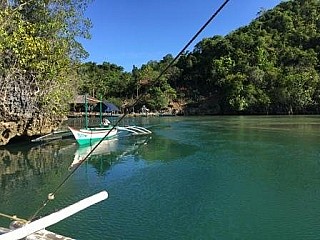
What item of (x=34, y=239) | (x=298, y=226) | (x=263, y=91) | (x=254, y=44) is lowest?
(x=298, y=226)

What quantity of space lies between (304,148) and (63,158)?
13.8m

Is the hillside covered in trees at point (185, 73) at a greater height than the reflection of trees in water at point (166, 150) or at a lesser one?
greater

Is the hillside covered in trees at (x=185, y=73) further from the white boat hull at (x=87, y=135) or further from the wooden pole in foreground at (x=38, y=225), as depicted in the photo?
the wooden pole in foreground at (x=38, y=225)

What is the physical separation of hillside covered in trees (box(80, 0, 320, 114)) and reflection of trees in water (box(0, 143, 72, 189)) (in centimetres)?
4567

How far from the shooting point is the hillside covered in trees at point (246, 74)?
233ft

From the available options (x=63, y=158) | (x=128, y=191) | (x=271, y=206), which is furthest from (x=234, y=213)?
(x=63, y=158)

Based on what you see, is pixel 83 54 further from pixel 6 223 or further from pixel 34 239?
pixel 34 239

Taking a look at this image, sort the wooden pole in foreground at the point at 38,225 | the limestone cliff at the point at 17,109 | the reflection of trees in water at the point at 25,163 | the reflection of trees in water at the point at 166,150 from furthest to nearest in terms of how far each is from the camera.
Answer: the limestone cliff at the point at 17,109
the reflection of trees in water at the point at 166,150
the reflection of trees in water at the point at 25,163
the wooden pole in foreground at the point at 38,225

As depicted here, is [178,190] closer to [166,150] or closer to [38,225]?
[38,225]

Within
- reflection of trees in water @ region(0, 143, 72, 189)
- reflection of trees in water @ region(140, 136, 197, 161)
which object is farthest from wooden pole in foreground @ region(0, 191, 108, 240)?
reflection of trees in water @ region(140, 136, 197, 161)

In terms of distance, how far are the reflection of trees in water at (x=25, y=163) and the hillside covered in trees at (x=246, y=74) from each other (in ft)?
150

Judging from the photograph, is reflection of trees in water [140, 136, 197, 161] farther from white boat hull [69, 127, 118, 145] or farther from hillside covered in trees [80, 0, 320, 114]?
hillside covered in trees [80, 0, 320, 114]

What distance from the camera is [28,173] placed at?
15.9 metres

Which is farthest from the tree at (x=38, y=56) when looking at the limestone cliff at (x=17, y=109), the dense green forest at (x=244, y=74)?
the dense green forest at (x=244, y=74)
